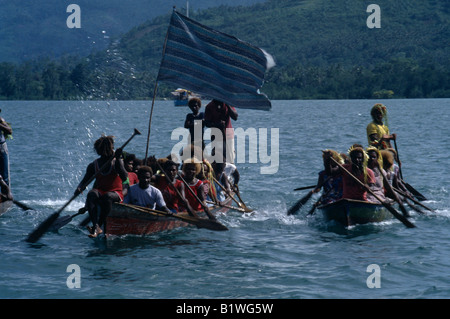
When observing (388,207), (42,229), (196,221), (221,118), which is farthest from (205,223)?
(388,207)

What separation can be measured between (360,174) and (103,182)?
5536 millimetres

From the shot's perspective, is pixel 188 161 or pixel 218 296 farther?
pixel 188 161

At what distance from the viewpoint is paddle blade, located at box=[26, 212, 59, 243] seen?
13469mm

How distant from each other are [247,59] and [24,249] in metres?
6.26

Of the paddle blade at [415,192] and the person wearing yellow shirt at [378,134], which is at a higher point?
the person wearing yellow shirt at [378,134]

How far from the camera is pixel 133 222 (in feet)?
43.7

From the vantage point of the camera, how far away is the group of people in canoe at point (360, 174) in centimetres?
1477

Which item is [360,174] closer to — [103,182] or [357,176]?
[357,176]

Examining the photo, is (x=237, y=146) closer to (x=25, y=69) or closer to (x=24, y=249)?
(x=24, y=249)

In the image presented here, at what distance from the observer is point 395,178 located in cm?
1727

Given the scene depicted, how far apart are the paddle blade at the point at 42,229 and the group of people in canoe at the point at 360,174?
Answer: 230 inches

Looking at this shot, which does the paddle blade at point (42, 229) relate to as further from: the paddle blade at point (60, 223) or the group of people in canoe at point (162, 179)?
the group of people in canoe at point (162, 179)

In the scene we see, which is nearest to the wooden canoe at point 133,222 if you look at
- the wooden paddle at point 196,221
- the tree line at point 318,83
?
the wooden paddle at point 196,221

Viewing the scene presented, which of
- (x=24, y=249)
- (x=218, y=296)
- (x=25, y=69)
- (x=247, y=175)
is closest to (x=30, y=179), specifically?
(x=247, y=175)
